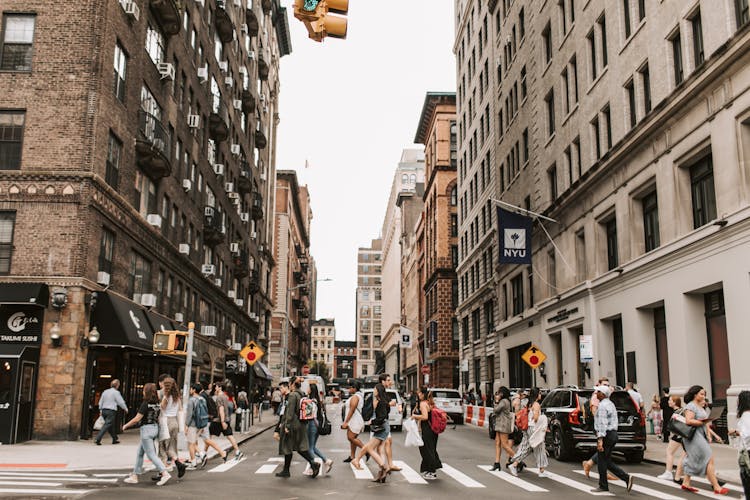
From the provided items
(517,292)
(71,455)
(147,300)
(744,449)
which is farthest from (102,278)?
(517,292)

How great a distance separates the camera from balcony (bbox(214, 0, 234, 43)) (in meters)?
43.2

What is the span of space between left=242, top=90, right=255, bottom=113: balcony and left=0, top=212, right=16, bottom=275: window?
3209 centimetres

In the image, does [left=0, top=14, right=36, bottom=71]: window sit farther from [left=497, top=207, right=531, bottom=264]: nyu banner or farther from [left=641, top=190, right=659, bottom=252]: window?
[left=641, top=190, right=659, bottom=252]: window

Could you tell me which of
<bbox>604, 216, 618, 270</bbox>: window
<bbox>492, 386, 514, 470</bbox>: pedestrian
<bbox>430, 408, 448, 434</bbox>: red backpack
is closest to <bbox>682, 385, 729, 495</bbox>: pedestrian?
<bbox>492, 386, 514, 470</bbox>: pedestrian

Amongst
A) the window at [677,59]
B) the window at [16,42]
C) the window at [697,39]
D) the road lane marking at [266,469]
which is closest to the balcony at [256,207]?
the window at [16,42]

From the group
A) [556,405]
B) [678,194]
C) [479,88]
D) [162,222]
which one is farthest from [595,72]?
[479,88]

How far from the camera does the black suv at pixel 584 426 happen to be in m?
17.7

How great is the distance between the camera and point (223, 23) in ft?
144

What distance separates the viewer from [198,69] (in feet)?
127

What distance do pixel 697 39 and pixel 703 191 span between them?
4.75 metres

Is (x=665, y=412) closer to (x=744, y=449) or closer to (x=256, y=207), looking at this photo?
(x=744, y=449)

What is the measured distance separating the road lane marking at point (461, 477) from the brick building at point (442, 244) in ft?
192

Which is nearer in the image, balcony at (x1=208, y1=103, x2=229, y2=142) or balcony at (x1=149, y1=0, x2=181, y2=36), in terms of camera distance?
balcony at (x1=149, y1=0, x2=181, y2=36)

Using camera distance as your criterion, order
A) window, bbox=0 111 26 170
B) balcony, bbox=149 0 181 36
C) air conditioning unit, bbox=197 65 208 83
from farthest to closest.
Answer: air conditioning unit, bbox=197 65 208 83 → balcony, bbox=149 0 181 36 → window, bbox=0 111 26 170
